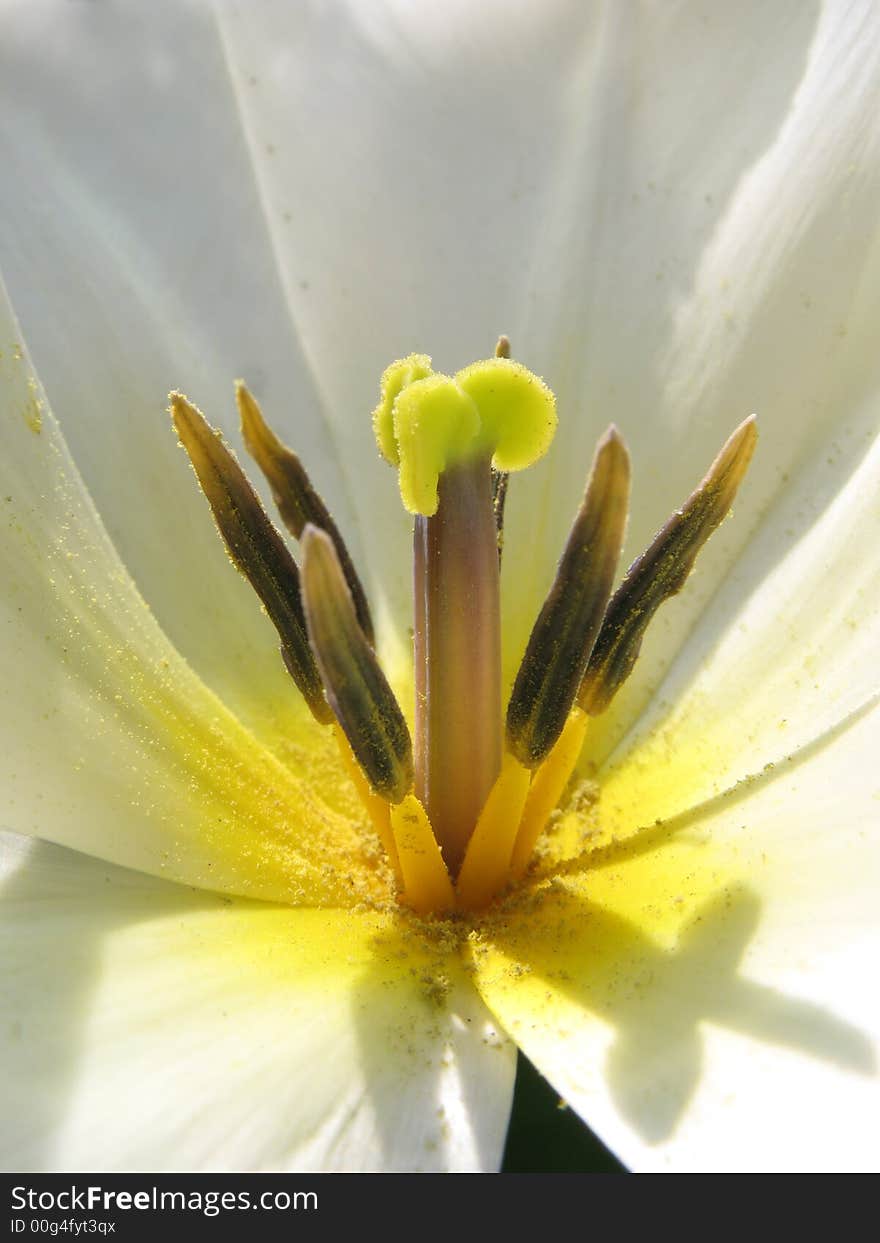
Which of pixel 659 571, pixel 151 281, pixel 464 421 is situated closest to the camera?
pixel 464 421

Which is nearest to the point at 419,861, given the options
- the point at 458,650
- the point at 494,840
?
the point at 494,840

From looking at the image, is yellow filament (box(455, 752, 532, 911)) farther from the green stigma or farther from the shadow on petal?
the green stigma

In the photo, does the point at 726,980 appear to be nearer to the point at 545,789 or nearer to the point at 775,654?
the point at 545,789

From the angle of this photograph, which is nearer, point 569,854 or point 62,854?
point 62,854

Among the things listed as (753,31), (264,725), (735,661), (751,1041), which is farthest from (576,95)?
(751,1041)

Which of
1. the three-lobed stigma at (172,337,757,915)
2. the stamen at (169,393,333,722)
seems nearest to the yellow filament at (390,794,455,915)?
the three-lobed stigma at (172,337,757,915)

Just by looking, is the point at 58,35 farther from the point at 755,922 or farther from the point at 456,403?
the point at 755,922
